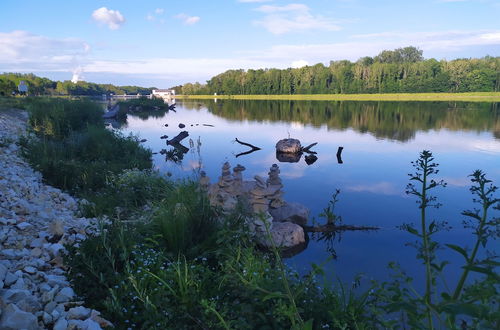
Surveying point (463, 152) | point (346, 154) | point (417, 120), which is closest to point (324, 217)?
point (346, 154)

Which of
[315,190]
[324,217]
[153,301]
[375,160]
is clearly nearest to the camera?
[153,301]

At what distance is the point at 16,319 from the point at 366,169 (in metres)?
19.0

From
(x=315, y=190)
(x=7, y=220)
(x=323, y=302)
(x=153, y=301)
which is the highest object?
(x=7, y=220)

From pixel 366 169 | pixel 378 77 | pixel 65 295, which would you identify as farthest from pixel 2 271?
pixel 378 77

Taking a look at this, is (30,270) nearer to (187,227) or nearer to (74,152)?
(187,227)

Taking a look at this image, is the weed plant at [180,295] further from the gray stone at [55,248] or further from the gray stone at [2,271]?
the gray stone at [2,271]

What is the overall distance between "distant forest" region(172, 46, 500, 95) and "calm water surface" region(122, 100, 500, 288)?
65.5 meters

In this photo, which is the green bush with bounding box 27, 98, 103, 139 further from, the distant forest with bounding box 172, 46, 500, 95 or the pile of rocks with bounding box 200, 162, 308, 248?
the distant forest with bounding box 172, 46, 500, 95

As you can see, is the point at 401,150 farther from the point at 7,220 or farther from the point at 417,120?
the point at 7,220

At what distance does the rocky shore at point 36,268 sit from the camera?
3299mm

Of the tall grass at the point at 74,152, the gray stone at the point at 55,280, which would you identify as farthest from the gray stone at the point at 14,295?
the tall grass at the point at 74,152

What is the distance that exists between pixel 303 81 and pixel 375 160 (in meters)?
106

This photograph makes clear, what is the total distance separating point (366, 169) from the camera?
65.1ft

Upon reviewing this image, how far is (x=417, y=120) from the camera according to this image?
43.5 meters
